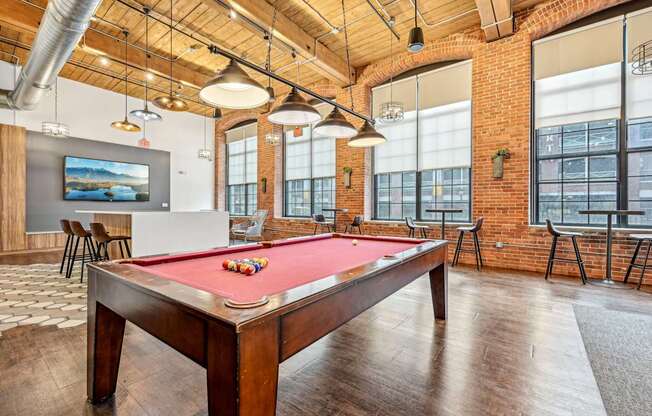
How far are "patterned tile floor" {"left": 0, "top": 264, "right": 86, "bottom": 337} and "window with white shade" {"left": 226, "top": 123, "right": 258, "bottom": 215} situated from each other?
5.54 meters

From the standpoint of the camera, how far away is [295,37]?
528cm

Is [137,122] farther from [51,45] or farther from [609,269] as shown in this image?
[609,269]

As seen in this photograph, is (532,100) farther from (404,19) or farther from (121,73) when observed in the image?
(121,73)

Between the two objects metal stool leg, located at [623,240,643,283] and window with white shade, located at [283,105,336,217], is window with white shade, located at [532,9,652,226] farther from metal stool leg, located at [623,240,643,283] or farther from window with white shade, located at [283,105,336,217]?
window with white shade, located at [283,105,336,217]

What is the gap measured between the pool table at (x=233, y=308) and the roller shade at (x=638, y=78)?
4.68 m

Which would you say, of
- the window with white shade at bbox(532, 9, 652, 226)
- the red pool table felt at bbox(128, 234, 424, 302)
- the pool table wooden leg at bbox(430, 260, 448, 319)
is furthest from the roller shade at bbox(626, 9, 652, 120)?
the red pool table felt at bbox(128, 234, 424, 302)

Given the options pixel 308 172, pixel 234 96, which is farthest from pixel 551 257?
pixel 308 172

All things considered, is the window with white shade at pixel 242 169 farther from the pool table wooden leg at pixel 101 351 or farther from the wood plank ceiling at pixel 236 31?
the pool table wooden leg at pixel 101 351

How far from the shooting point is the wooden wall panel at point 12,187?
247 inches

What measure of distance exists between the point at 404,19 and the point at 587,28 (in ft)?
9.29

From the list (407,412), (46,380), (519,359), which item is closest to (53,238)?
(46,380)

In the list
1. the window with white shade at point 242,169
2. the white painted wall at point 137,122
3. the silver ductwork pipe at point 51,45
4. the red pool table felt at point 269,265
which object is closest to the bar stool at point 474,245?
the red pool table felt at point 269,265

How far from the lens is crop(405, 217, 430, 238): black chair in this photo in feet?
18.7

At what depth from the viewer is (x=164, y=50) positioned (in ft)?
20.4
